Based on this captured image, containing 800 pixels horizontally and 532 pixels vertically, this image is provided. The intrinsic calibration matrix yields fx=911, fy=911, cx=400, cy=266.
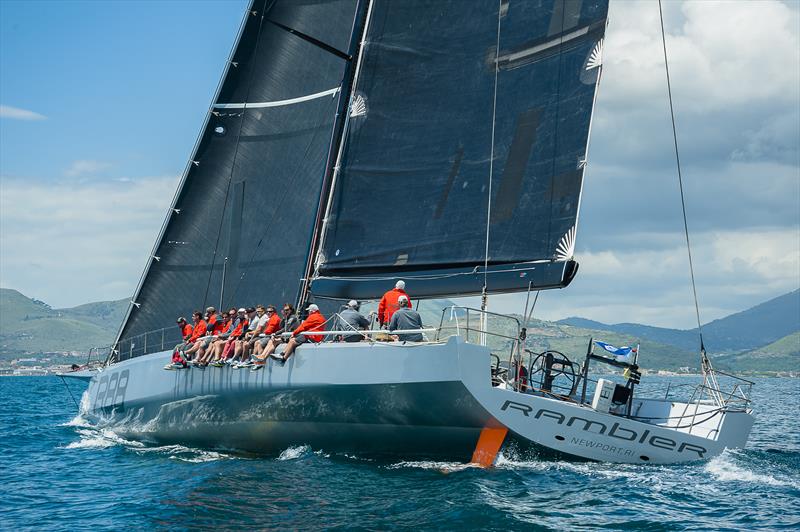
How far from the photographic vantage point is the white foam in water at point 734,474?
13.7 metres

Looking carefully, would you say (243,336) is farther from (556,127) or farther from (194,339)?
(556,127)

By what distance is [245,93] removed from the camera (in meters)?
20.1

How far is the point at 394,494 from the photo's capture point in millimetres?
11852

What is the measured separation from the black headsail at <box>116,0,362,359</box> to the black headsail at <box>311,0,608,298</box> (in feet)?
4.78

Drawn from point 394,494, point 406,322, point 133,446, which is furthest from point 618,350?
point 133,446

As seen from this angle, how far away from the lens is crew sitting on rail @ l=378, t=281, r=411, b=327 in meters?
14.4

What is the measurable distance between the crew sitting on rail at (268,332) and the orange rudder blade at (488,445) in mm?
4059

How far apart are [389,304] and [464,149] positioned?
11.0 feet

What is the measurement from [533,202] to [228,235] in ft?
24.2

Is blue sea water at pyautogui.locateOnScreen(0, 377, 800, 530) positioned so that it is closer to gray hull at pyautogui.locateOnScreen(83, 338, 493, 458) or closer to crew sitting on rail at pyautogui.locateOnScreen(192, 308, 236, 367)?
gray hull at pyautogui.locateOnScreen(83, 338, 493, 458)

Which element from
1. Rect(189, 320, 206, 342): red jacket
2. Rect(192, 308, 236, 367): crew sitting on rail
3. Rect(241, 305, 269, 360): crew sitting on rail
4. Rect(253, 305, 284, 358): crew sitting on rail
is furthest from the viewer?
Rect(189, 320, 206, 342): red jacket

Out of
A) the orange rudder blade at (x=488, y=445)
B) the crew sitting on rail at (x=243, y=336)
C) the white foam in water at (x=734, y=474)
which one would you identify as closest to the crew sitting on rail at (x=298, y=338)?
the crew sitting on rail at (x=243, y=336)

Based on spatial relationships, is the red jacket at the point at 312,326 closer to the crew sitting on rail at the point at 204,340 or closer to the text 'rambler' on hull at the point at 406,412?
the text 'rambler' on hull at the point at 406,412

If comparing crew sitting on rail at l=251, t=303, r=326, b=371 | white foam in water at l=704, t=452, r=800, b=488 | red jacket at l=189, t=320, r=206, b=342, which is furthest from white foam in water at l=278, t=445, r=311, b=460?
white foam in water at l=704, t=452, r=800, b=488
